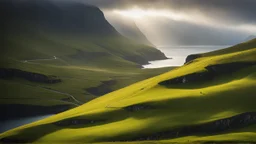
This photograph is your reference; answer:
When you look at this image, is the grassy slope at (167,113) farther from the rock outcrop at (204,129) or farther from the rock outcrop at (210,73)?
the rock outcrop at (210,73)

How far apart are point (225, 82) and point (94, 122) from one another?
44.9 m

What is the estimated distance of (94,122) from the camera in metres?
146

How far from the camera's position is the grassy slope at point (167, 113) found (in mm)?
128250

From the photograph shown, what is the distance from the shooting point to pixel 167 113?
136875 mm

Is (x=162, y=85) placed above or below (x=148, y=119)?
above

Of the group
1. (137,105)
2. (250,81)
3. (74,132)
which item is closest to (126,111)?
(137,105)

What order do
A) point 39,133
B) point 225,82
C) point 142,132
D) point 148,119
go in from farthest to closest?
point 225,82, point 39,133, point 148,119, point 142,132

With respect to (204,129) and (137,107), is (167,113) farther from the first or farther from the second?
(204,129)

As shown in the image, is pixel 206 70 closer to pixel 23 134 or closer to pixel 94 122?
pixel 94 122

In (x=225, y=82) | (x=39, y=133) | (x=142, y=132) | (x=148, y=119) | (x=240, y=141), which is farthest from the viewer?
(x=225, y=82)

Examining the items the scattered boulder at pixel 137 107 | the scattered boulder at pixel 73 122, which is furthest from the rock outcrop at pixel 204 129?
the scattered boulder at pixel 73 122

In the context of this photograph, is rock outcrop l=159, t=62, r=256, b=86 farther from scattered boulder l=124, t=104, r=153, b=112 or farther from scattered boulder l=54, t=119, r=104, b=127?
scattered boulder l=54, t=119, r=104, b=127

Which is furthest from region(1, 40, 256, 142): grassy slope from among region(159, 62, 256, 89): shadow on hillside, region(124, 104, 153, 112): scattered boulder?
region(124, 104, 153, 112): scattered boulder

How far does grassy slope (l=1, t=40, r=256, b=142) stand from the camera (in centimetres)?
12825
